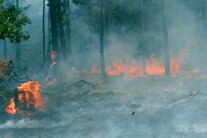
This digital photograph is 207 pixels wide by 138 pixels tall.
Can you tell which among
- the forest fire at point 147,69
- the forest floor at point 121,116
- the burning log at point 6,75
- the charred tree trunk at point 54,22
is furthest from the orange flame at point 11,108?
the forest fire at point 147,69

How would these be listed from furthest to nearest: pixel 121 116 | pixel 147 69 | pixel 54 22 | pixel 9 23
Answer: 1. pixel 147 69
2. pixel 54 22
3. pixel 121 116
4. pixel 9 23

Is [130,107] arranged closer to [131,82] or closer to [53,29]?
[131,82]

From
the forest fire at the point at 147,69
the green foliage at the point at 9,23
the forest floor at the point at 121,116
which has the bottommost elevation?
the forest floor at the point at 121,116

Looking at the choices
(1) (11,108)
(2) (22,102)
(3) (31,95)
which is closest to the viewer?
(2) (22,102)

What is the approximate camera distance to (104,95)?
75.4 feet

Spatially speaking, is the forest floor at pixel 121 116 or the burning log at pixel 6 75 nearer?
the forest floor at pixel 121 116

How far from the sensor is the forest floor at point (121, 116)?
16.5 meters

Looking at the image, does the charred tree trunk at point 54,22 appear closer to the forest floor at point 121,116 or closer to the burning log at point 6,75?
the burning log at point 6,75

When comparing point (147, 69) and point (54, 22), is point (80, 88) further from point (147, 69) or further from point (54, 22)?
point (147, 69)

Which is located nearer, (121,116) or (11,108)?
(121,116)

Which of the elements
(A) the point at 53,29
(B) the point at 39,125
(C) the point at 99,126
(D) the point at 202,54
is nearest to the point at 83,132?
(C) the point at 99,126

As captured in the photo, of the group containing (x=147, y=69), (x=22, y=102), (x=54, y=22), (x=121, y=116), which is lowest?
(x=121, y=116)

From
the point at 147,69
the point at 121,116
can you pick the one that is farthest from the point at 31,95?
the point at 147,69

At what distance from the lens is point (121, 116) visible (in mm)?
18938
